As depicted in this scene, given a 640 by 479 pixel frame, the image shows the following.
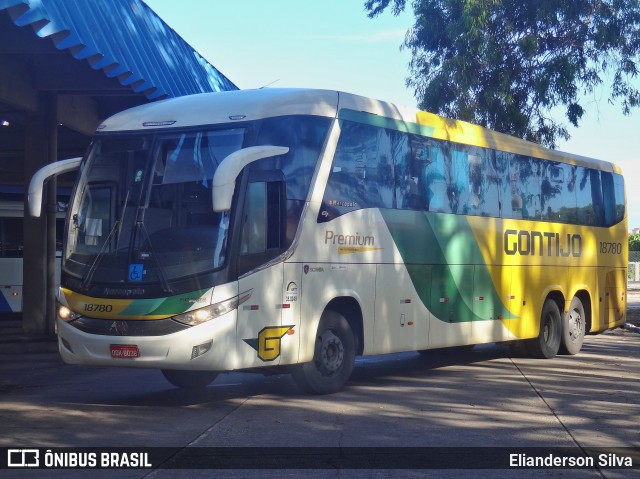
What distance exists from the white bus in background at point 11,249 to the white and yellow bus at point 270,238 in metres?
11.2

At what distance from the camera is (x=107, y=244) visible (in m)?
10.7

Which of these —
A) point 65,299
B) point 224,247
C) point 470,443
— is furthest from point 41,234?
point 470,443

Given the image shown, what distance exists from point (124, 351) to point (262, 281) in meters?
1.63

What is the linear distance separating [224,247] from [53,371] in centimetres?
568

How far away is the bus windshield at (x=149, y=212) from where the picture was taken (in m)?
10.3

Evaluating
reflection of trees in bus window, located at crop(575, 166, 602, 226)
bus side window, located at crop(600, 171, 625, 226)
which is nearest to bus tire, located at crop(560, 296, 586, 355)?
reflection of trees in bus window, located at crop(575, 166, 602, 226)

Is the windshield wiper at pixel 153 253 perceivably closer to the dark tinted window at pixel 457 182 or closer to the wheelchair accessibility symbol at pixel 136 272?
the wheelchair accessibility symbol at pixel 136 272

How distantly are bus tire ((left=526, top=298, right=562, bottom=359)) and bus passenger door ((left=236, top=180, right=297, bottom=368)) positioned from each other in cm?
703

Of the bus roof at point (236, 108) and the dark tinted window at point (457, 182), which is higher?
the bus roof at point (236, 108)

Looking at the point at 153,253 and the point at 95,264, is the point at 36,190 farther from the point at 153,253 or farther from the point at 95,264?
the point at 153,253

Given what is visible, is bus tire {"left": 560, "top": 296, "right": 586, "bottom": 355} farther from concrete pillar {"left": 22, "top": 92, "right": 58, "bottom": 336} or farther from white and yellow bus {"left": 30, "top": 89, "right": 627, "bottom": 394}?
concrete pillar {"left": 22, "top": 92, "right": 58, "bottom": 336}

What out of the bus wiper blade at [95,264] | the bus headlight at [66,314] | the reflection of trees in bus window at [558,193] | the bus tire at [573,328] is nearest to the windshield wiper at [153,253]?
the bus wiper blade at [95,264]

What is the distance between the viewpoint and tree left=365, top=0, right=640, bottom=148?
24.6 metres

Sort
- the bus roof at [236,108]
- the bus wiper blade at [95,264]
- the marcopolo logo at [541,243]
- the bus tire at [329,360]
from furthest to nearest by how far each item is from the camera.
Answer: the marcopolo logo at [541,243]
the bus tire at [329,360]
the bus roof at [236,108]
the bus wiper blade at [95,264]
